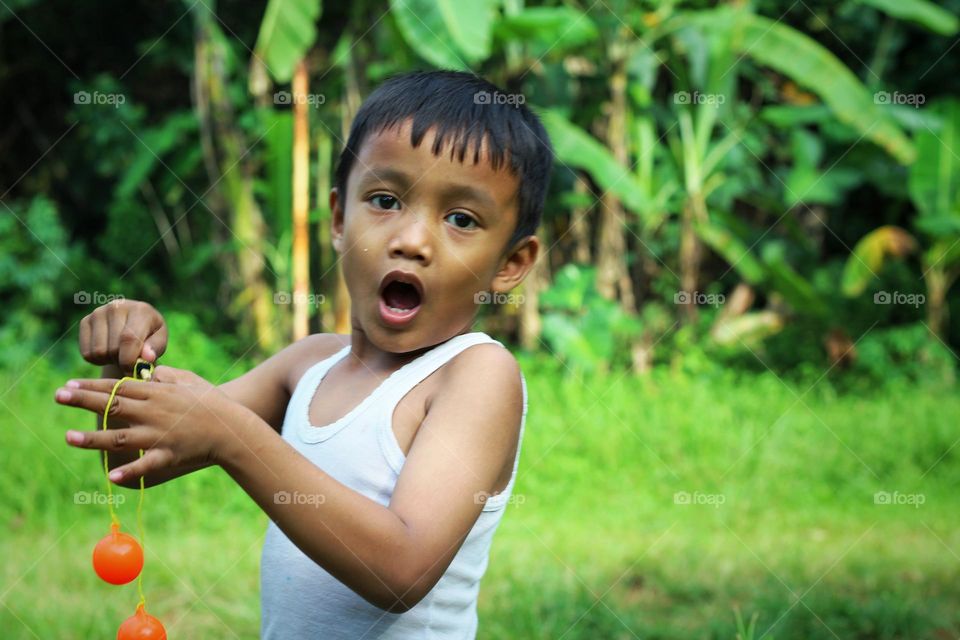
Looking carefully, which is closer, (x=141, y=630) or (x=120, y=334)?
(x=141, y=630)

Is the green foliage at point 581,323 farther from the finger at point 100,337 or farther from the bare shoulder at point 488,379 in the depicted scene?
the finger at point 100,337

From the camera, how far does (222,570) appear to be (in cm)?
346

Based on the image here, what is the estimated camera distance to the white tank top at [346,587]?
139 centimetres

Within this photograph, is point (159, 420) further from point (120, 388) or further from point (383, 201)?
point (383, 201)

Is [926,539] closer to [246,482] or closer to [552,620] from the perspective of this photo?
[552,620]

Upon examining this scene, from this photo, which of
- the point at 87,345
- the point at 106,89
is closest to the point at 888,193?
the point at 106,89
